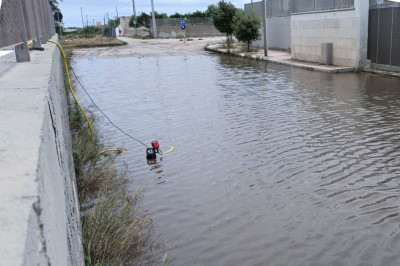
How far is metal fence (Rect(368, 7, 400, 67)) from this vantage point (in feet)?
53.1

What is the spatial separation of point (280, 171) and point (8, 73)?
4.14 meters

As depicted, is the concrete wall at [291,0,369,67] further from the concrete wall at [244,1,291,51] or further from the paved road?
the paved road

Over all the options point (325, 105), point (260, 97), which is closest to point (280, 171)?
point (325, 105)

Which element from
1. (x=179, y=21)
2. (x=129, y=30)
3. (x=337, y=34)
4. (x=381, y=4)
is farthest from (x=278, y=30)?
(x=129, y=30)

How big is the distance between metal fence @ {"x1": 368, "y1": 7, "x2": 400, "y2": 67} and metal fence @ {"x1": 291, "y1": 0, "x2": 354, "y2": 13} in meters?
1.36

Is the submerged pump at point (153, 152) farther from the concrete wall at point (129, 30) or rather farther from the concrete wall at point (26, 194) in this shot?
the concrete wall at point (129, 30)

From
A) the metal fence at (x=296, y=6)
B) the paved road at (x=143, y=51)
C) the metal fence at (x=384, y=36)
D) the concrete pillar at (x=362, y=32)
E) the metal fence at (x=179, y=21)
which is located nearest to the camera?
the metal fence at (x=384, y=36)

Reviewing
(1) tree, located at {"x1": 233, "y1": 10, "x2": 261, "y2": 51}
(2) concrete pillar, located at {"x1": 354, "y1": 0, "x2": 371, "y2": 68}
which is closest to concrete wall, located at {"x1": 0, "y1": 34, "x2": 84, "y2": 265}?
(2) concrete pillar, located at {"x1": 354, "y1": 0, "x2": 371, "y2": 68}

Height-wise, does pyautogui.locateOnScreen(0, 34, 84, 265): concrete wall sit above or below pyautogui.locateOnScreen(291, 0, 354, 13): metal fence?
below

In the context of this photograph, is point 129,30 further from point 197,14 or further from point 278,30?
point 278,30

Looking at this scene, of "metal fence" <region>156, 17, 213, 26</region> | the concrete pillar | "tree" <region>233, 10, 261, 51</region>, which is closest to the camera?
the concrete pillar

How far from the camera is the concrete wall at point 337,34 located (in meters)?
17.8

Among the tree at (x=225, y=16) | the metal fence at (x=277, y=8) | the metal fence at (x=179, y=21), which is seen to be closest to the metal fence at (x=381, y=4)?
the metal fence at (x=277, y=8)

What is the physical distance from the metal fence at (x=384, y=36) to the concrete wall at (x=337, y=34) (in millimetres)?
301
